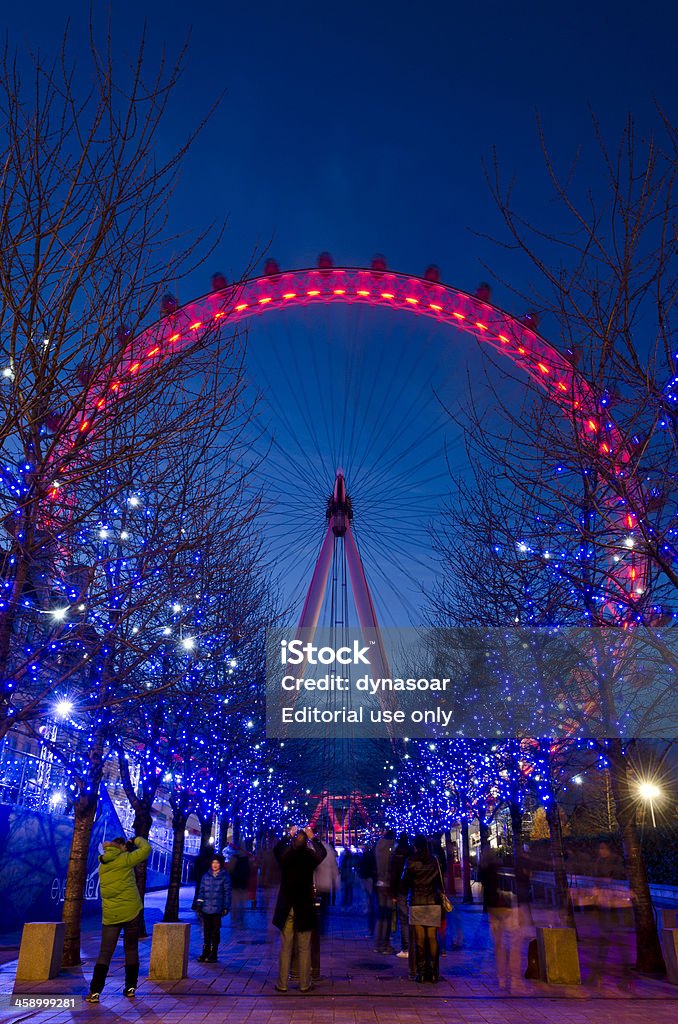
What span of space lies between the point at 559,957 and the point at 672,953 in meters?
1.49

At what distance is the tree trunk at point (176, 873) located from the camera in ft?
60.0

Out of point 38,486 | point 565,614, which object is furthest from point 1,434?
point 565,614

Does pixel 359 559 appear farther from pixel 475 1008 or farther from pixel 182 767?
pixel 475 1008

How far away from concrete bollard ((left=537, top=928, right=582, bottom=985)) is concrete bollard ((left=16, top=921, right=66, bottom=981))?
260 inches

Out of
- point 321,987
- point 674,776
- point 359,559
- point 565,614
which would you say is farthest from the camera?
point 359,559

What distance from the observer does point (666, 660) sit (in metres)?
7.07

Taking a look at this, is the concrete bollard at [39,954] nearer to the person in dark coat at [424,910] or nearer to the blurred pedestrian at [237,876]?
the person in dark coat at [424,910]

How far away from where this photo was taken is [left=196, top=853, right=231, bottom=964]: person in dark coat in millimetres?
12750

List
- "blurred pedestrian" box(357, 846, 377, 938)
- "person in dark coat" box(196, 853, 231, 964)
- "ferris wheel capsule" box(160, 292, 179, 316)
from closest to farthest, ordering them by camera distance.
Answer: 1. "ferris wheel capsule" box(160, 292, 179, 316)
2. "person in dark coat" box(196, 853, 231, 964)
3. "blurred pedestrian" box(357, 846, 377, 938)

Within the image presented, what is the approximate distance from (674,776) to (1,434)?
1124 inches

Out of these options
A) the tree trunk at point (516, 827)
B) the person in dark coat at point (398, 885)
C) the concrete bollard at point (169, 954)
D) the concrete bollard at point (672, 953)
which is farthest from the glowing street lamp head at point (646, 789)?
the concrete bollard at point (169, 954)

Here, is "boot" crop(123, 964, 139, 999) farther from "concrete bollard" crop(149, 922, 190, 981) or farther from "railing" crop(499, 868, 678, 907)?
"railing" crop(499, 868, 678, 907)

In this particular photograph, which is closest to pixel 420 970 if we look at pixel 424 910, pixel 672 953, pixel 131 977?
pixel 424 910

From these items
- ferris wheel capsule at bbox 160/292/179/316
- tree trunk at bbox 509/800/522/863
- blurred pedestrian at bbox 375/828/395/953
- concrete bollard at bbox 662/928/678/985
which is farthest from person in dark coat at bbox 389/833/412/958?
ferris wheel capsule at bbox 160/292/179/316
